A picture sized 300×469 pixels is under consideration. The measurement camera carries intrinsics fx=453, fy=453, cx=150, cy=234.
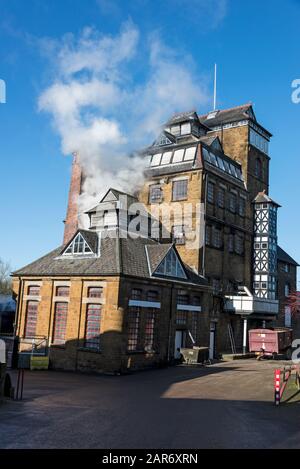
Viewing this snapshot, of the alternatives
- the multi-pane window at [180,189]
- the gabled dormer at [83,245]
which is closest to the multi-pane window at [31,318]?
the gabled dormer at [83,245]

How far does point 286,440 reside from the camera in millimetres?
11102

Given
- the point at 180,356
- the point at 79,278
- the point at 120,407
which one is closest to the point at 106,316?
the point at 79,278

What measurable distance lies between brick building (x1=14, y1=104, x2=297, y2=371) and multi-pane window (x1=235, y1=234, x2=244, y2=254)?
3.5 inches

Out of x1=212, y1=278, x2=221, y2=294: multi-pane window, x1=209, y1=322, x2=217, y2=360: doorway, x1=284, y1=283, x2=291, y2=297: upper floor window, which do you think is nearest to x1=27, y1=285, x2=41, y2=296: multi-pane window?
x1=209, y1=322, x2=217, y2=360: doorway

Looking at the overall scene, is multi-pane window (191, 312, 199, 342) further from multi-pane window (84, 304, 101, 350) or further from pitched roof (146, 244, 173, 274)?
multi-pane window (84, 304, 101, 350)

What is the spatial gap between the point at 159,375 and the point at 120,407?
9809mm

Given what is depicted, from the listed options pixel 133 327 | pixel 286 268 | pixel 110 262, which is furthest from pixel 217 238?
pixel 286 268

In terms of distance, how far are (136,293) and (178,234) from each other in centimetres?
1017

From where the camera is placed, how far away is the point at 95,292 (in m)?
26.8

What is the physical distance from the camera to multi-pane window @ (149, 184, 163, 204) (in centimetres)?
3793

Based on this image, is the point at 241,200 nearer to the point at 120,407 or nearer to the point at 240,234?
the point at 240,234

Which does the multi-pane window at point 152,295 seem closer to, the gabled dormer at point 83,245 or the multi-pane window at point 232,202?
the gabled dormer at point 83,245

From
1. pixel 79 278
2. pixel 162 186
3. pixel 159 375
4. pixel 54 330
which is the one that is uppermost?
pixel 162 186

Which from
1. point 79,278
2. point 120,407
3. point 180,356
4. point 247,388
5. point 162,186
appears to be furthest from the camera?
point 162,186
